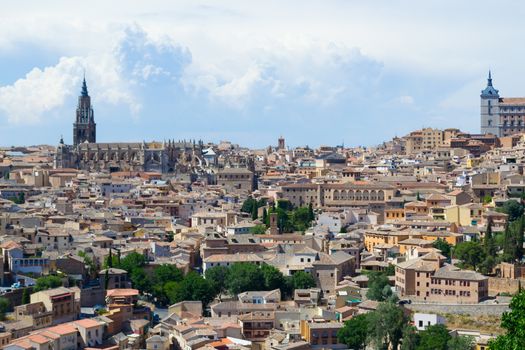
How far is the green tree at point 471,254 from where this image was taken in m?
46.7

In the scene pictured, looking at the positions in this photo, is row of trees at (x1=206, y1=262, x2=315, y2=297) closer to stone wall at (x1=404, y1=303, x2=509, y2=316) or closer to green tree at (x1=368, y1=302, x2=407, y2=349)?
stone wall at (x1=404, y1=303, x2=509, y2=316)

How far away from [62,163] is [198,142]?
14.7m

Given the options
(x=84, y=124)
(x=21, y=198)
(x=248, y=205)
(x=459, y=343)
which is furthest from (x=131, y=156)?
(x=459, y=343)

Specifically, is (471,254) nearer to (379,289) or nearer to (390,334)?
(379,289)

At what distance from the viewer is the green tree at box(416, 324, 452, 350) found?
37.2 metres

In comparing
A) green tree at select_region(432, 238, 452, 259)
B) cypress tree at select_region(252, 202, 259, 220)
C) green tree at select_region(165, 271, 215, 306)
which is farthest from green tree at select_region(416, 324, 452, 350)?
cypress tree at select_region(252, 202, 259, 220)

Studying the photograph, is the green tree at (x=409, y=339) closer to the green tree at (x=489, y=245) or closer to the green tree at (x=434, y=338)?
the green tree at (x=434, y=338)

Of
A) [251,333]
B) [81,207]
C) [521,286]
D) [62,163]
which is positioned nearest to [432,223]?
[521,286]

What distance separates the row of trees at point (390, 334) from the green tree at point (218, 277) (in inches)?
321

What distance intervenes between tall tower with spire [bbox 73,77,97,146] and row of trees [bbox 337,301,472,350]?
79683 millimetres

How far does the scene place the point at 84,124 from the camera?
117 metres

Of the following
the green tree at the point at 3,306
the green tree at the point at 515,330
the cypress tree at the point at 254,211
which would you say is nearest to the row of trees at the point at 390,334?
the green tree at the point at 515,330

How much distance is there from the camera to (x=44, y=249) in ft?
158

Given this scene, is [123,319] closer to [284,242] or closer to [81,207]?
[284,242]
